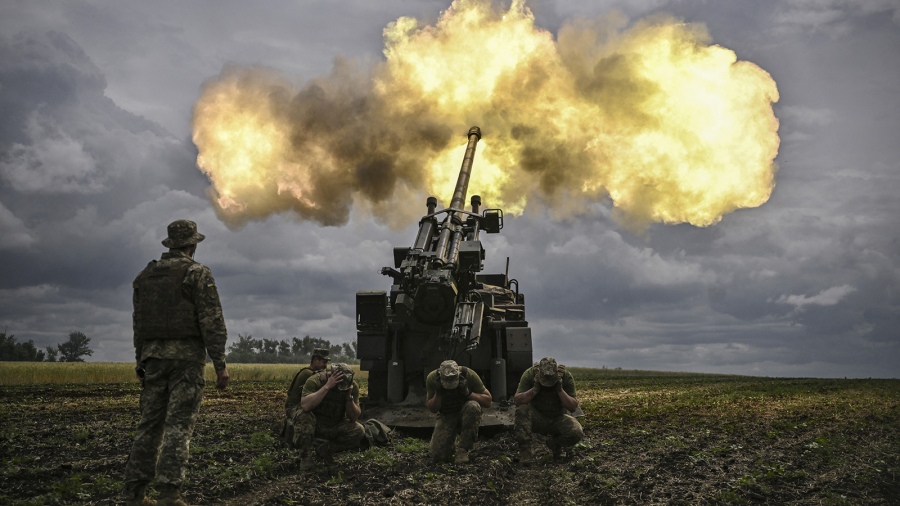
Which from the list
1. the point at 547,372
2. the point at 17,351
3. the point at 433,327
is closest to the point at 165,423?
the point at 547,372

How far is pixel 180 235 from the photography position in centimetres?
697

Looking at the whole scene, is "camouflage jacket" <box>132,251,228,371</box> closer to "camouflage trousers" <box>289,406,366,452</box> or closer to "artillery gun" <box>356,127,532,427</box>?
"camouflage trousers" <box>289,406,366,452</box>

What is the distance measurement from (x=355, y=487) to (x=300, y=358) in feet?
273

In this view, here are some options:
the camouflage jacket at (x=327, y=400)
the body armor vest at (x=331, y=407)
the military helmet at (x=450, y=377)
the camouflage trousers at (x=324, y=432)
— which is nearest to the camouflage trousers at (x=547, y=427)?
the military helmet at (x=450, y=377)

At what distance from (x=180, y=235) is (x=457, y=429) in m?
4.91

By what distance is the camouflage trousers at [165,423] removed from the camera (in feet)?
20.8

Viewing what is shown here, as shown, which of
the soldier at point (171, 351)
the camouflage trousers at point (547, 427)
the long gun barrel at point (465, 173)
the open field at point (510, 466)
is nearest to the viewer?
the soldier at point (171, 351)

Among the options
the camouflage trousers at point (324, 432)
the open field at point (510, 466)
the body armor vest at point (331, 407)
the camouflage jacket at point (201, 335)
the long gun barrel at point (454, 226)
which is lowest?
the open field at point (510, 466)

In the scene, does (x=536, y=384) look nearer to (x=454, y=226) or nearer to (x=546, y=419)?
(x=546, y=419)

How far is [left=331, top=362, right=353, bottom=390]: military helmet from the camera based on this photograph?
912 centimetres

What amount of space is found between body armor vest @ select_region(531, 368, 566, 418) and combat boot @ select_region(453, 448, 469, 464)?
126 cm

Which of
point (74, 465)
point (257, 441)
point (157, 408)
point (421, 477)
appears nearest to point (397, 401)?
point (257, 441)

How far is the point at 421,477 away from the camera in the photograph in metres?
8.44

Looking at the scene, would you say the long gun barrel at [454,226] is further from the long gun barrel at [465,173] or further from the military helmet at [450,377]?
the military helmet at [450,377]
